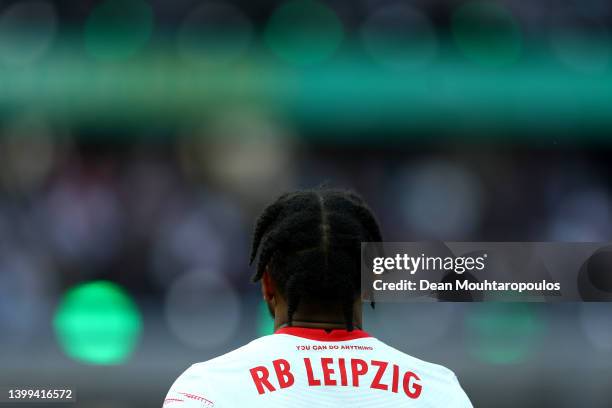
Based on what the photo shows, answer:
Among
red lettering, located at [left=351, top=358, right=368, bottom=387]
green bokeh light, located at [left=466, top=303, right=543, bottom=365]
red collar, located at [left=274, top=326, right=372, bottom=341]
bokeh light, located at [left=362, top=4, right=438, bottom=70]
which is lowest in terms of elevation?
red lettering, located at [left=351, top=358, right=368, bottom=387]

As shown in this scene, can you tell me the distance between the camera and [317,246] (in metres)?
0.83

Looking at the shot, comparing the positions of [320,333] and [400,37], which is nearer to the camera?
[320,333]

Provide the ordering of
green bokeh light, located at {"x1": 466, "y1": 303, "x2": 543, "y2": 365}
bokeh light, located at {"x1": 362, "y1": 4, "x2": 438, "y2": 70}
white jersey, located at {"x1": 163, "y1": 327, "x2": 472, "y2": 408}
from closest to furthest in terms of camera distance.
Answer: white jersey, located at {"x1": 163, "y1": 327, "x2": 472, "y2": 408}
green bokeh light, located at {"x1": 466, "y1": 303, "x2": 543, "y2": 365}
bokeh light, located at {"x1": 362, "y1": 4, "x2": 438, "y2": 70}

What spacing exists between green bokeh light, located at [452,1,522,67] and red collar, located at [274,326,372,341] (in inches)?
126

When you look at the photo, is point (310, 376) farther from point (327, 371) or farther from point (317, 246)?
point (317, 246)

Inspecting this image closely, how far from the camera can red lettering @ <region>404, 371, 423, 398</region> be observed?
2.73 ft

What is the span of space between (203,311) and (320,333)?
2.86 meters

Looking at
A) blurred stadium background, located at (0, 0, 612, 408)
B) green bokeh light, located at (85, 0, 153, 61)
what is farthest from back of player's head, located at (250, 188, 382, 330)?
green bokeh light, located at (85, 0, 153, 61)

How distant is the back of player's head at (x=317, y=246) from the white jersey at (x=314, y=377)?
0.11 ft

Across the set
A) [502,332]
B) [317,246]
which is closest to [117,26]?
[502,332]

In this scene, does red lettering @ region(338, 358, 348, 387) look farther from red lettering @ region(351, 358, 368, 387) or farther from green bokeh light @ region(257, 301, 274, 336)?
green bokeh light @ region(257, 301, 274, 336)

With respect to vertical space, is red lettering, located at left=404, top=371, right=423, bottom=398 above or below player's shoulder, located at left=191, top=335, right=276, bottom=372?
below

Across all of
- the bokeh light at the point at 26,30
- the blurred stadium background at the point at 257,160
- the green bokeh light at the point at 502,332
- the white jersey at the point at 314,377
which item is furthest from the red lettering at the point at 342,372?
the bokeh light at the point at 26,30

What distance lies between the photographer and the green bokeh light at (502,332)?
3521 mm
